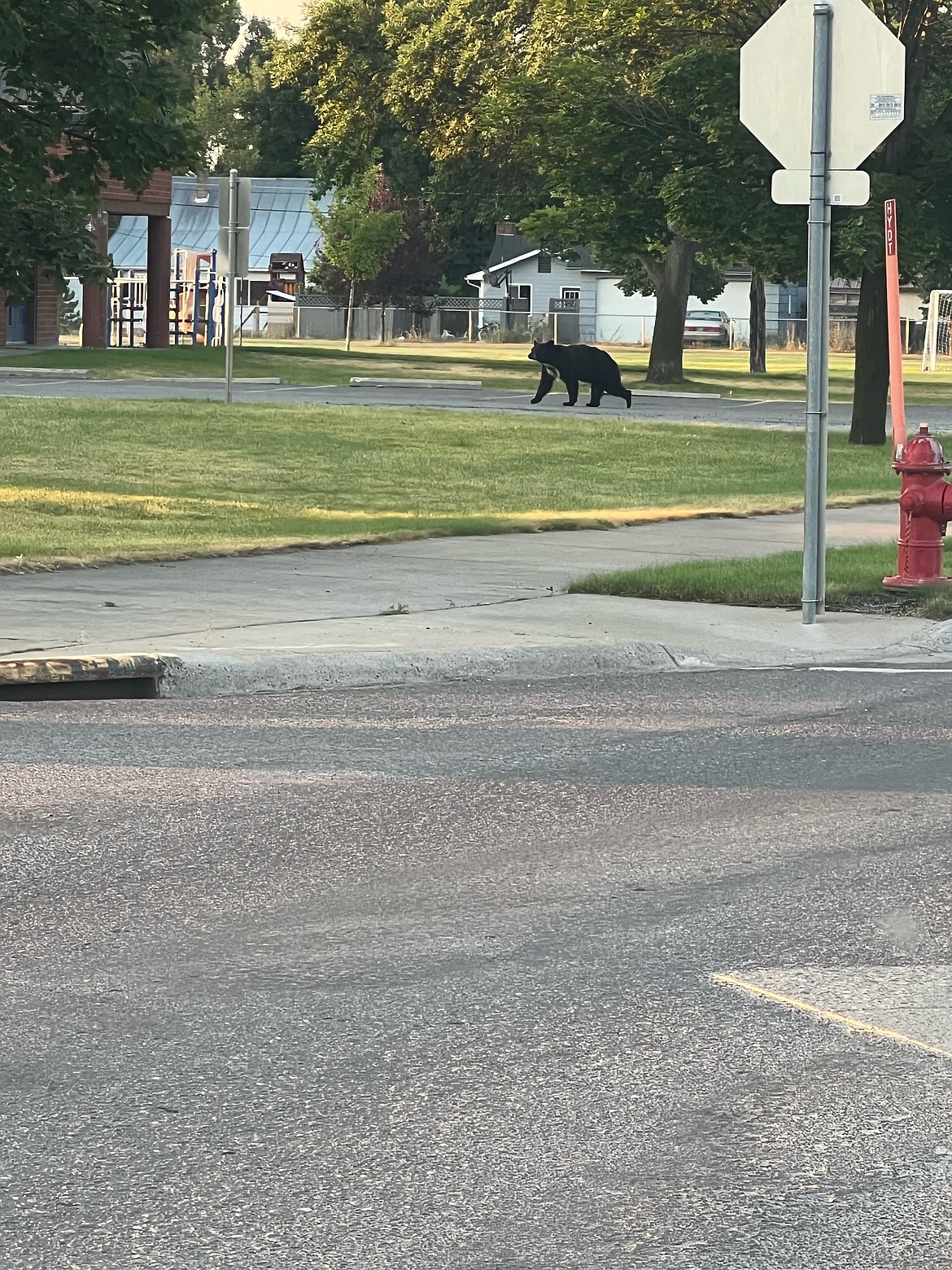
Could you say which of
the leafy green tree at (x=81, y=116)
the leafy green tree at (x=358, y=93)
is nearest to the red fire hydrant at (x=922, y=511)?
the leafy green tree at (x=81, y=116)

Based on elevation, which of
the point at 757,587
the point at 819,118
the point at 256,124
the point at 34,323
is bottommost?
the point at 757,587

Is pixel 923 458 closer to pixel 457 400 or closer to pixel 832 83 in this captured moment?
pixel 832 83

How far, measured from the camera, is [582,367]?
124ft

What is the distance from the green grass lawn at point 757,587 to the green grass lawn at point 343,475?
122 inches

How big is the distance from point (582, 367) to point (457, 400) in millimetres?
2533

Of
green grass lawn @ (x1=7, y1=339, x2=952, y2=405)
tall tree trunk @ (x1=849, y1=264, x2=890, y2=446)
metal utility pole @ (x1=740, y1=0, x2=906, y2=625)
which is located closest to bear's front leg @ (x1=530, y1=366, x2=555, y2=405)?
green grass lawn @ (x1=7, y1=339, x2=952, y2=405)

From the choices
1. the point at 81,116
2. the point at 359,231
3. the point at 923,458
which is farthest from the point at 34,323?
the point at 923,458

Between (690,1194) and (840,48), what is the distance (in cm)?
852

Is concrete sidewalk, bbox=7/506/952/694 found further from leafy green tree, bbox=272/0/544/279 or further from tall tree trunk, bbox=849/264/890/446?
leafy green tree, bbox=272/0/544/279

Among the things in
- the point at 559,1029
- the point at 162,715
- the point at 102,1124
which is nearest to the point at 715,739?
the point at 162,715

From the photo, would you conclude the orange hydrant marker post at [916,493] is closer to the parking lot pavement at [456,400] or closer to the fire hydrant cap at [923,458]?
the fire hydrant cap at [923,458]

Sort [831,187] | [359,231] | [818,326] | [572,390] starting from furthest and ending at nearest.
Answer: [359,231], [572,390], [818,326], [831,187]

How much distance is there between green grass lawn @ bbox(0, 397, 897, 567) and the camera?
16.8 meters

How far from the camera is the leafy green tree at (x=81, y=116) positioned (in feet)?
48.7
